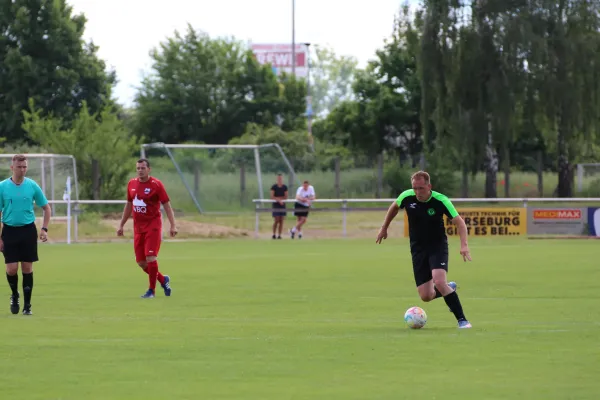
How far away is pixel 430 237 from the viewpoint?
13.8 m

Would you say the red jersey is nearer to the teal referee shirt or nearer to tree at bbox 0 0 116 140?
the teal referee shirt

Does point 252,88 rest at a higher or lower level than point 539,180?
higher

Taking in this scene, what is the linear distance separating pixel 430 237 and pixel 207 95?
66537 millimetres

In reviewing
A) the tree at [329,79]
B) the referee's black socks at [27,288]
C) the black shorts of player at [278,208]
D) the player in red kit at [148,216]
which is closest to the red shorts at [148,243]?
the player in red kit at [148,216]

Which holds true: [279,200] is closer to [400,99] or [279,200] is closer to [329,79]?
[400,99]

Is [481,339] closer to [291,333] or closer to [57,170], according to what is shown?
[291,333]

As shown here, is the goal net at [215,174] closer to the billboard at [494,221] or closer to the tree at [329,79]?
the billboard at [494,221]

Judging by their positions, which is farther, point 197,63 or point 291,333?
point 197,63

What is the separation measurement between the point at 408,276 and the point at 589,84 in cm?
3166

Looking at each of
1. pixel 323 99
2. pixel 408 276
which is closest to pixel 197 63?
pixel 408 276

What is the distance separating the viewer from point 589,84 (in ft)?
171

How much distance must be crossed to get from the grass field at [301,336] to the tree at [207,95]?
177 feet

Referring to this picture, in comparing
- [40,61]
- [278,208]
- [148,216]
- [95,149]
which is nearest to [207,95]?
[40,61]

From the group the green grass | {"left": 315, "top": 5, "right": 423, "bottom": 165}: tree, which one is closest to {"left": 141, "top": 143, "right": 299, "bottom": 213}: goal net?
the green grass
